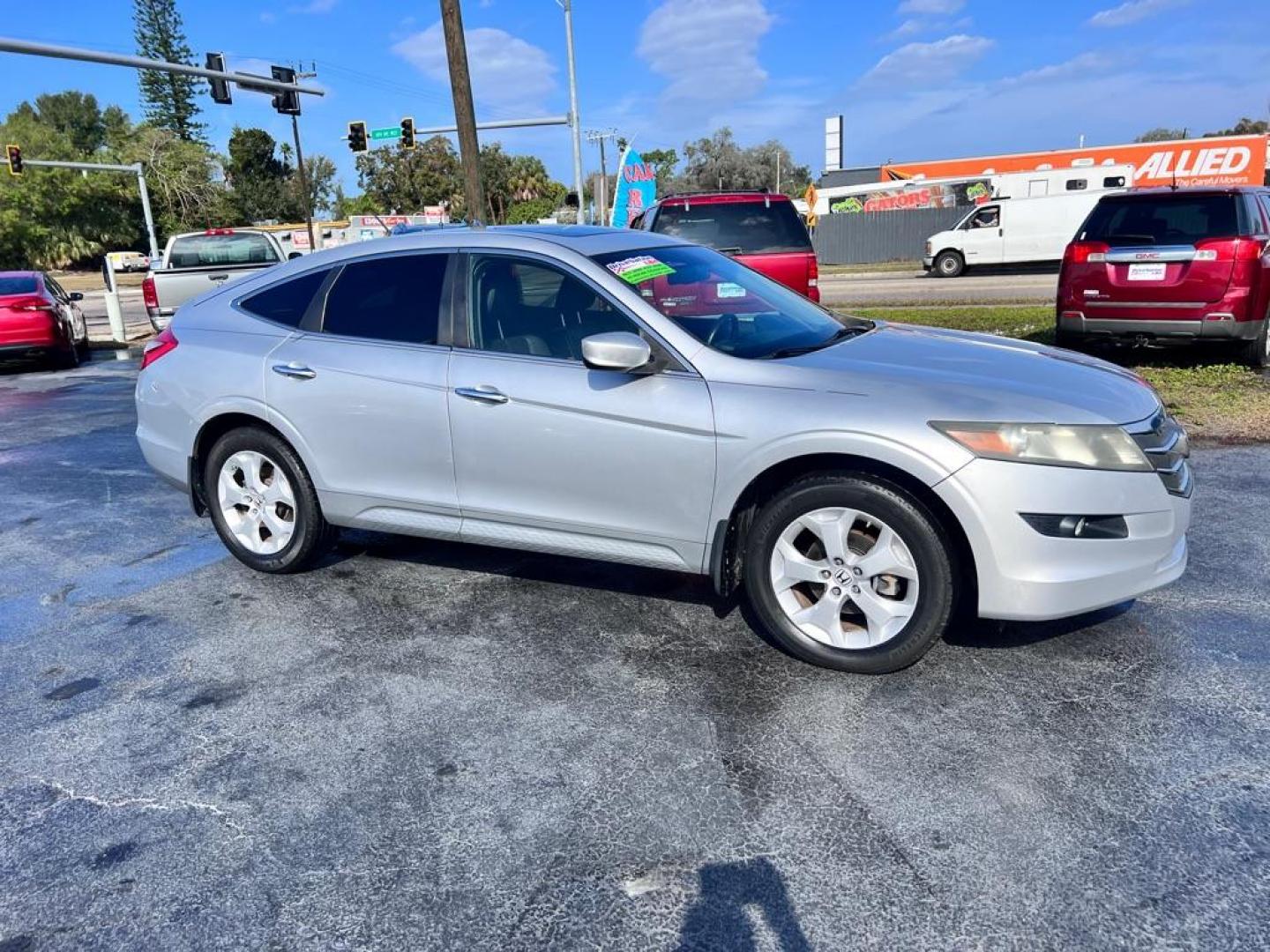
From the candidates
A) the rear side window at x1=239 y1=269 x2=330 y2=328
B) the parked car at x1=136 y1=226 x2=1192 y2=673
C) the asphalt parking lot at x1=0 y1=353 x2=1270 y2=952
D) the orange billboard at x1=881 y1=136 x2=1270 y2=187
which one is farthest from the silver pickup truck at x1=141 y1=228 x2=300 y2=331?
the orange billboard at x1=881 y1=136 x2=1270 y2=187

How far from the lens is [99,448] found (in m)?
8.14

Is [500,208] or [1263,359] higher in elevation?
[500,208]

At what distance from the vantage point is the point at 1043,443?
319cm

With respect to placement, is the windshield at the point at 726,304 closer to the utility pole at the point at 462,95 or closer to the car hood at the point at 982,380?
the car hood at the point at 982,380

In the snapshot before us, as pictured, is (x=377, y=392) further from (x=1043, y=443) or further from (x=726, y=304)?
(x=1043, y=443)

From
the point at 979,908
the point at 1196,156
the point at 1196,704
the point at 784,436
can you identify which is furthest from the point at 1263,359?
the point at 1196,156

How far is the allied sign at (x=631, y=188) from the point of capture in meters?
22.8

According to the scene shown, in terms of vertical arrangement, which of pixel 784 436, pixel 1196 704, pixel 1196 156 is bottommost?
pixel 1196 704

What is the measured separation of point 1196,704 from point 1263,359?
733 cm

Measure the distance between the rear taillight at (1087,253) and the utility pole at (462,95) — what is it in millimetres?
10493

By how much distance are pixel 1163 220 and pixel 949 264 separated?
60.2 ft

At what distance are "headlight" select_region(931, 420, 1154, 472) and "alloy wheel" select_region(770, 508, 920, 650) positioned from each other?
426 mm

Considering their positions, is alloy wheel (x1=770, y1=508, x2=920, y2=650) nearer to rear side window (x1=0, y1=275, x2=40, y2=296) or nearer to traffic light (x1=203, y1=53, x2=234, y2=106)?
rear side window (x1=0, y1=275, x2=40, y2=296)

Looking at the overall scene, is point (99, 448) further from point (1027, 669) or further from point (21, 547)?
point (1027, 669)
